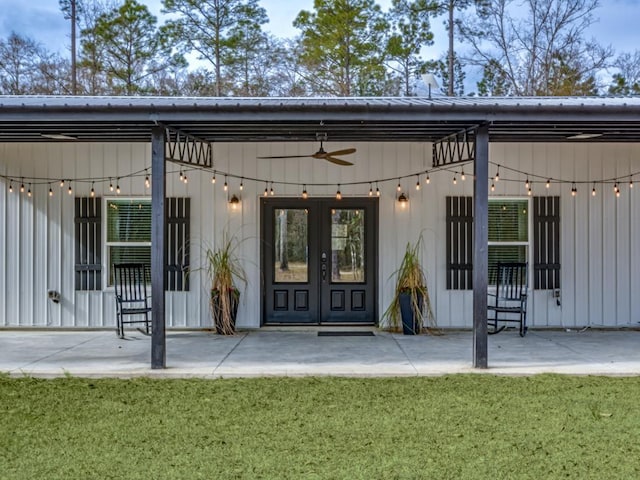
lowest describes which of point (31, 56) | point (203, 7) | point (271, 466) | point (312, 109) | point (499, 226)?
point (271, 466)

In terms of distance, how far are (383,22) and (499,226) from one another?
9983 mm

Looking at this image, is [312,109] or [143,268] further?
[143,268]

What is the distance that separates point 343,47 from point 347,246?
926 centimetres

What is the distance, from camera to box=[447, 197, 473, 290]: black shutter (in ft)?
27.1

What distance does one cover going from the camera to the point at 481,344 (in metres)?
5.65

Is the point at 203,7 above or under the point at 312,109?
Result: above

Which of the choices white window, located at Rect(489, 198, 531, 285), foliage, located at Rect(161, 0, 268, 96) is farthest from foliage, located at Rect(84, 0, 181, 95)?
white window, located at Rect(489, 198, 531, 285)

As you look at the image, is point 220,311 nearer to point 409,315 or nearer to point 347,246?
point 347,246

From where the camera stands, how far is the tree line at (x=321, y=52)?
52.7ft

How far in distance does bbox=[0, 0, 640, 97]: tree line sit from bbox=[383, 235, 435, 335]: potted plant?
8933mm

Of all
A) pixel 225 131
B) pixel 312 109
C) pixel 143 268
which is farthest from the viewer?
pixel 143 268

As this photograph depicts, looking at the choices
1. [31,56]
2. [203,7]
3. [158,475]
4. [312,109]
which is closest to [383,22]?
[203,7]

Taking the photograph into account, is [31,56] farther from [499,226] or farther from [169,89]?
[499,226]

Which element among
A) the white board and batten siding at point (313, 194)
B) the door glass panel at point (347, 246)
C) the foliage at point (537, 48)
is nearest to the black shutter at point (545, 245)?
the white board and batten siding at point (313, 194)
